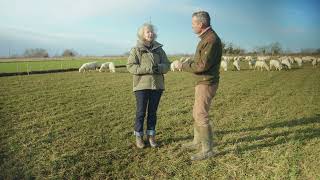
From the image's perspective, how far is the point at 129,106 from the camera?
42.2 ft

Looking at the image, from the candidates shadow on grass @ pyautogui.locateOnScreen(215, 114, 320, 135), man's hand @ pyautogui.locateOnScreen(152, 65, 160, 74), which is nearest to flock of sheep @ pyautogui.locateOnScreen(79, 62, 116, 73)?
shadow on grass @ pyautogui.locateOnScreen(215, 114, 320, 135)

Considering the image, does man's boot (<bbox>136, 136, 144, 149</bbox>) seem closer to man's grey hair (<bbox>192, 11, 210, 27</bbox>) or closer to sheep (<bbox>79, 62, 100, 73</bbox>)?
man's grey hair (<bbox>192, 11, 210, 27</bbox>)

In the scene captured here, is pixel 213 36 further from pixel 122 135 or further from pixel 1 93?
pixel 1 93

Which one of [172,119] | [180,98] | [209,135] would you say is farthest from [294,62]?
[209,135]

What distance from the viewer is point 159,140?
8070 mm

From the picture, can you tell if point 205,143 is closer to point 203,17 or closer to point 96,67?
point 203,17

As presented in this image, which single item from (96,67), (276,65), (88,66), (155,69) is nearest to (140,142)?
(155,69)

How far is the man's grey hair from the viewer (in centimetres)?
640

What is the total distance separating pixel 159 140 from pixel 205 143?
4.91 feet

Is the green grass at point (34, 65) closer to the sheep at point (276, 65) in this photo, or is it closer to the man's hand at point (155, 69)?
the sheep at point (276, 65)

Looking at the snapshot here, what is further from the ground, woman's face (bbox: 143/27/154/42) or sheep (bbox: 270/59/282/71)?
woman's face (bbox: 143/27/154/42)

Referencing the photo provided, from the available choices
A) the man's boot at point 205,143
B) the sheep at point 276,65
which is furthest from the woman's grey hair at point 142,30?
the sheep at point 276,65

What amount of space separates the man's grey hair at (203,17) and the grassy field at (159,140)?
2.29m

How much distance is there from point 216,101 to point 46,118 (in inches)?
245
